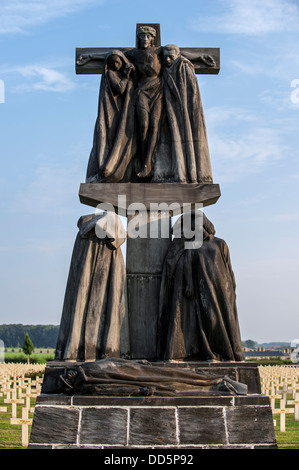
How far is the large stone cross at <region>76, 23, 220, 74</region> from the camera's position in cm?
1003

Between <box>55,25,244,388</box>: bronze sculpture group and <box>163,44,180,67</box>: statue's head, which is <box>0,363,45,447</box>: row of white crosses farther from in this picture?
<box>163,44,180,67</box>: statue's head

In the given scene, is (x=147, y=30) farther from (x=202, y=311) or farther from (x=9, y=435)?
(x=9, y=435)

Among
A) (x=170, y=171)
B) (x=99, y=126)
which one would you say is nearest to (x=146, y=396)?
(x=170, y=171)

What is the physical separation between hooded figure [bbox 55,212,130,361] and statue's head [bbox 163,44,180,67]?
2.50 m

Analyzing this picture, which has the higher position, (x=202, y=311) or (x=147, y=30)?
(x=147, y=30)

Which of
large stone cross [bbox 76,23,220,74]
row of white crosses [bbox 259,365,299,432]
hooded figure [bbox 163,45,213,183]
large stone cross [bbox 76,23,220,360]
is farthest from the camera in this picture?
row of white crosses [bbox 259,365,299,432]

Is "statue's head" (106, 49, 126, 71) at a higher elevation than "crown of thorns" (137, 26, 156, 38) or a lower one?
lower

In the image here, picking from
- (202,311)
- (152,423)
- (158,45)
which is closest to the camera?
(152,423)

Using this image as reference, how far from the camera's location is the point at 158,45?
10055 mm

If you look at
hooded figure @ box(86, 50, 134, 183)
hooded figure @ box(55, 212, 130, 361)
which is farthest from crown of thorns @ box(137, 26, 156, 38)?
hooded figure @ box(55, 212, 130, 361)

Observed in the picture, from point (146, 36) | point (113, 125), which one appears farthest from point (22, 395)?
point (146, 36)

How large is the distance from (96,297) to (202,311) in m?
1.31

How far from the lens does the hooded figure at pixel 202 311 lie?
27.8 ft
